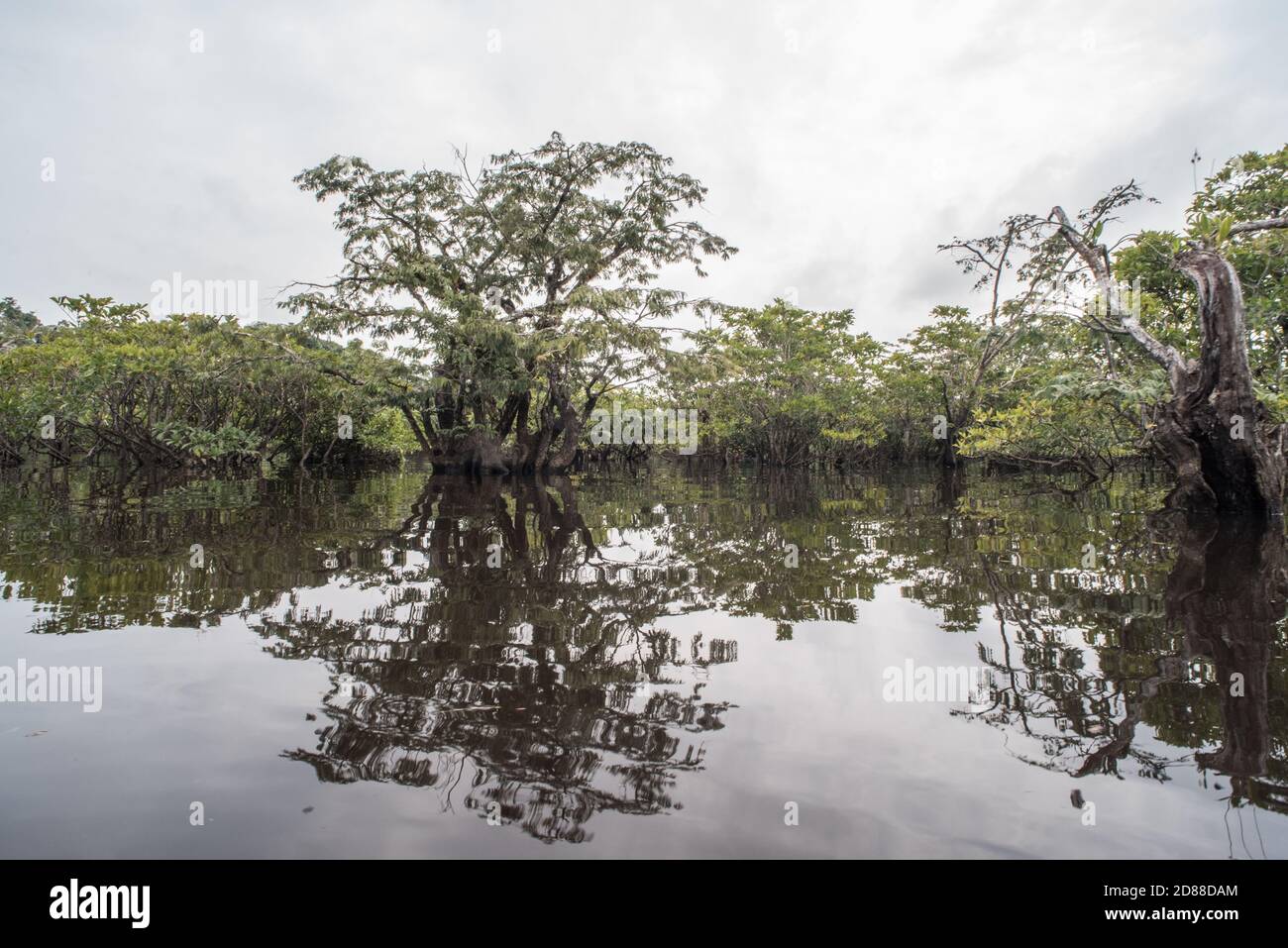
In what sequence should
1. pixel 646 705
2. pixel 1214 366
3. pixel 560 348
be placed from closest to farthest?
pixel 646 705 → pixel 1214 366 → pixel 560 348

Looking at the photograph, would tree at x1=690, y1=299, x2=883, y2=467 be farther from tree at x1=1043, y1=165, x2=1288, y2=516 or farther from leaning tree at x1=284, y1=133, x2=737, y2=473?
tree at x1=1043, y1=165, x2=1288, y2=516

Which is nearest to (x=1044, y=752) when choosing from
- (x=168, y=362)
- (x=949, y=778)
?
(x=949, y=778)

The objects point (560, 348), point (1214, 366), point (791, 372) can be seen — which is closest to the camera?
point (1214, 366)

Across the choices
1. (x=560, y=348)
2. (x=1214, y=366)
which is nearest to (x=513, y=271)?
(x=560, y=348)

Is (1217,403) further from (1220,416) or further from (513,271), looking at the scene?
(513,271)

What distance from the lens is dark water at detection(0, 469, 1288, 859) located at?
67.8 inches

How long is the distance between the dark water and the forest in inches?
218

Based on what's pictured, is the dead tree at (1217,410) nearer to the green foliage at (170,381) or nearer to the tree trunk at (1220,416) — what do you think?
the tree trunk at (1220,416)

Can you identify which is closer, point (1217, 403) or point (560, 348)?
point (1217, 403)

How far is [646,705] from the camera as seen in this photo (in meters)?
2.50

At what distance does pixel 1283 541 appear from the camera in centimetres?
559

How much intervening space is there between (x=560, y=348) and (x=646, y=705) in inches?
523

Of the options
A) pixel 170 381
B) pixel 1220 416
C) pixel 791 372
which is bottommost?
pixel 1220 416
